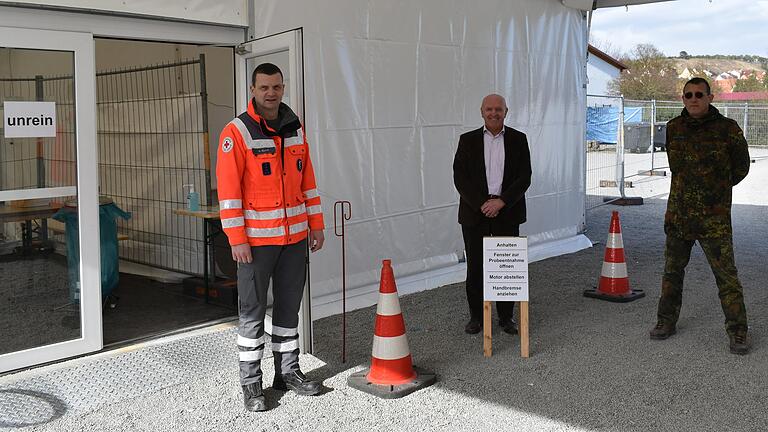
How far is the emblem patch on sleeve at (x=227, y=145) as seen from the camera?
4.34 meters

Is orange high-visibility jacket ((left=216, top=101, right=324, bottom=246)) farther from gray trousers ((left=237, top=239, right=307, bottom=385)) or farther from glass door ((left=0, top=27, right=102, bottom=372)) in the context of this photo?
glass door ((left=0, top=27, right=102, bottom=372))

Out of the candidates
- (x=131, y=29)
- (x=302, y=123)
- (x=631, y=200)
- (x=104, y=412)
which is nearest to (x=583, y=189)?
(x=631, y=200)

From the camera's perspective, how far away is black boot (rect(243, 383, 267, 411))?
14.7ft

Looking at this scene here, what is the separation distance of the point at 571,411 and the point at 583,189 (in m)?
6.18

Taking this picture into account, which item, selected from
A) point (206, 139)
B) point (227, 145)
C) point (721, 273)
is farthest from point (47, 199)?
point (721, 273)

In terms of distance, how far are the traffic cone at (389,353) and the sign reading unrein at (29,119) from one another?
2310 millimetres

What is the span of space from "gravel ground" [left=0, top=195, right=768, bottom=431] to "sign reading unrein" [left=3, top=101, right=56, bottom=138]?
175 cm

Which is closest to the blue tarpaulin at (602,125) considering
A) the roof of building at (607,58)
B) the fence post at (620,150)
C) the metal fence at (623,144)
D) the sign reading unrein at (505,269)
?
the metal fence at (623,144)

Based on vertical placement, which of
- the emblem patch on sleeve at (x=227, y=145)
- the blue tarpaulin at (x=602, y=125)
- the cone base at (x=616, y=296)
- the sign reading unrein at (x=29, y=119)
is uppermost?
the blue tarpaulin at (x=602, y=125)

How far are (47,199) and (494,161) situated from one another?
10.1ft

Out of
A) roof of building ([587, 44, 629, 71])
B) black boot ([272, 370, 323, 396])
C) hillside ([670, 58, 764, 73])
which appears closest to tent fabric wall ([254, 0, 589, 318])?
black boot ([272, 370, 323, 396])

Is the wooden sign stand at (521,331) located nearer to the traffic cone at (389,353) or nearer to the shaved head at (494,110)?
the traffic cone at (389,353)

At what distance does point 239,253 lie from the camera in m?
4.39

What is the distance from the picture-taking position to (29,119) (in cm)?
492
